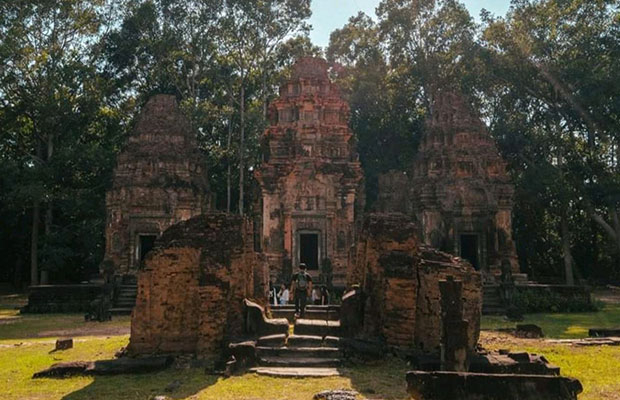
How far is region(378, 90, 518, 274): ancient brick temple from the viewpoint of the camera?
26.8 meters

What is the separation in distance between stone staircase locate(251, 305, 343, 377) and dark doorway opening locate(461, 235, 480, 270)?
53.7 feet

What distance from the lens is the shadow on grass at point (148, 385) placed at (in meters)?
8.58

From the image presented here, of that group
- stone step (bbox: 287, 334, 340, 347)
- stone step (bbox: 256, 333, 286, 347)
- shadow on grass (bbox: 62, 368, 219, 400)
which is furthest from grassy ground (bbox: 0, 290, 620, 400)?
stone step (bbox: 256, 333, 286, 347)

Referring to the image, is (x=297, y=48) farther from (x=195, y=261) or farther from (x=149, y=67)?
(x=195, y=261)

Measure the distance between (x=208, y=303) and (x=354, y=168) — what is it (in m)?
16.5

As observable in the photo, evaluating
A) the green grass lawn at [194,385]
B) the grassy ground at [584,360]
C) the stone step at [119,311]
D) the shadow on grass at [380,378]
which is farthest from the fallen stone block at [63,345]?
the grassy ground at [584,360]

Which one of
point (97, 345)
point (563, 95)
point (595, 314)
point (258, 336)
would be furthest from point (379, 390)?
point (563, 95)

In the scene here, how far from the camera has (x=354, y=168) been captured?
2692 cm

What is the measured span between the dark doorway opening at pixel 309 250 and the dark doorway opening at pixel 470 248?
7.21 metres

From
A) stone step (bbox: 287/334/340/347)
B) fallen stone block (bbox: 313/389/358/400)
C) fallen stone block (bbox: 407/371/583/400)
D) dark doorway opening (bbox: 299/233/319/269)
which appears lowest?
fallen stone block (bbox: 313/389/358/400)

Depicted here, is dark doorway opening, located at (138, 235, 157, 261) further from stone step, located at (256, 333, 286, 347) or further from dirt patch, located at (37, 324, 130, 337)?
stone step, located at (256, 333, 286, 347)

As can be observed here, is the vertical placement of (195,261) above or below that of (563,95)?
below

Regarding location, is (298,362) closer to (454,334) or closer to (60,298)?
(454,334)

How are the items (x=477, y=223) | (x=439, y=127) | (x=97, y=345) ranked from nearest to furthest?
(x=97, y=345), (x=477, y=223), (x=439, y=127)
